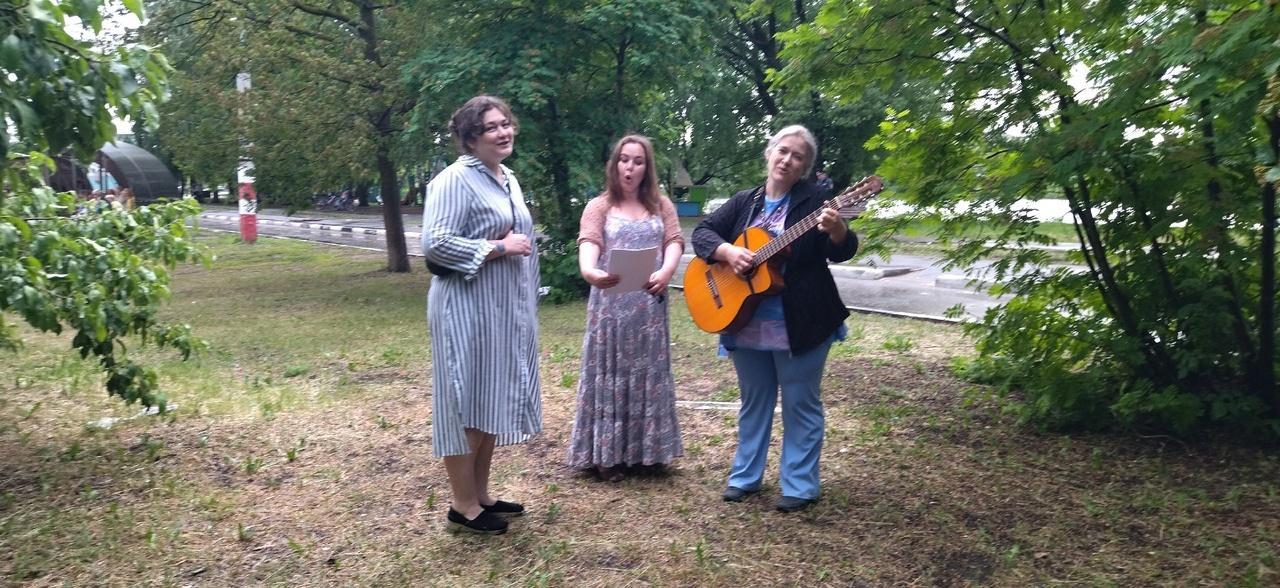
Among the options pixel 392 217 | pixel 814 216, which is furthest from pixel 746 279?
pixel 392 217

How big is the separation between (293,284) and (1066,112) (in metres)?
15.2

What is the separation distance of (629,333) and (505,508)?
105 centimetres

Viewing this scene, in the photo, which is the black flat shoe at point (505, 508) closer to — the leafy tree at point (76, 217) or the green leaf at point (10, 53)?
the leafy tree at point (76, 217)

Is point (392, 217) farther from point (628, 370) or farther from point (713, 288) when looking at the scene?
point (713, 288)

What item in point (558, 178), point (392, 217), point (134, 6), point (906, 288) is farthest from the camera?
point (392, 217)

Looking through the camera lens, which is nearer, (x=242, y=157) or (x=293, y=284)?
(x=242, y=157)

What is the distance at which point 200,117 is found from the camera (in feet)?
54.0

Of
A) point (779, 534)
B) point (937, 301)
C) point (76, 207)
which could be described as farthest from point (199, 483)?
point (937, 301)

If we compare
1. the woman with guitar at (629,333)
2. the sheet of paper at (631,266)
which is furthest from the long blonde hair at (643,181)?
the sheet of paper at (631,266)

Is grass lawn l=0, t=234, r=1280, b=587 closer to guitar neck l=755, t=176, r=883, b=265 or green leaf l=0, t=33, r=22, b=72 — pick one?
guitar neck l=755, t=176, r=883, b=265

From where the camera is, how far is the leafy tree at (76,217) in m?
3.36

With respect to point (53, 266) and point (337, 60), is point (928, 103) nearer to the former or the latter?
point (53, 266)

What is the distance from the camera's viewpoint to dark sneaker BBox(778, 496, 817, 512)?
15.9 ft

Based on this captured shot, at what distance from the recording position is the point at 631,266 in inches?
199
